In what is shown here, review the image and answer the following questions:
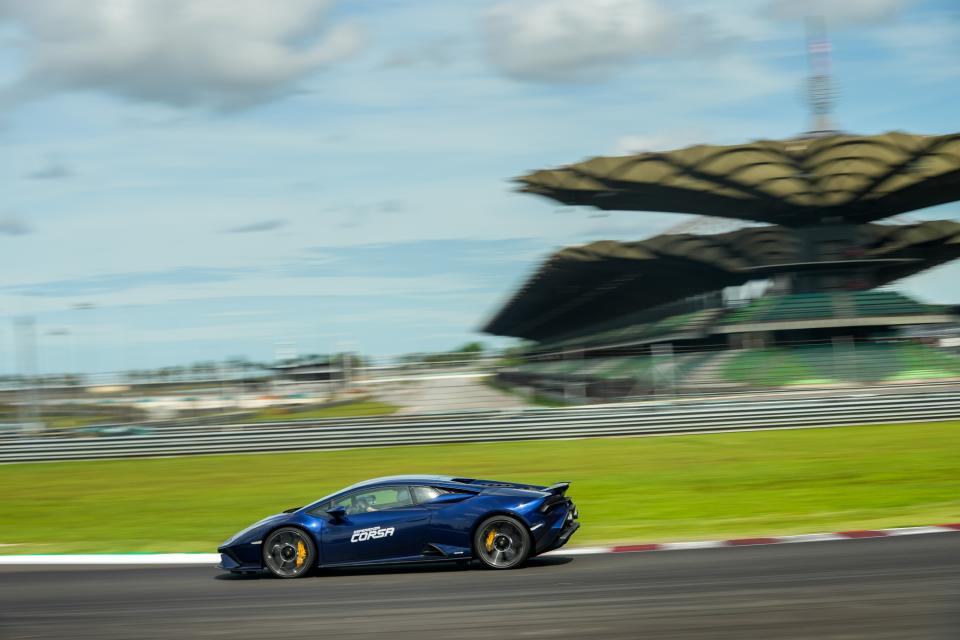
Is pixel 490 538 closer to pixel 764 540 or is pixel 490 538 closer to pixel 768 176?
pixel 764 540

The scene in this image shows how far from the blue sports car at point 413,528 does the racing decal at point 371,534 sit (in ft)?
0.03

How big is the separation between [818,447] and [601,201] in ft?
78.9

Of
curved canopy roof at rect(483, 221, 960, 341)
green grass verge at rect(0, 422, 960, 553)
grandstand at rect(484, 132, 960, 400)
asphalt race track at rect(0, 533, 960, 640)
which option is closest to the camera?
asphalt race track at rect(0, 533, 960, 640)

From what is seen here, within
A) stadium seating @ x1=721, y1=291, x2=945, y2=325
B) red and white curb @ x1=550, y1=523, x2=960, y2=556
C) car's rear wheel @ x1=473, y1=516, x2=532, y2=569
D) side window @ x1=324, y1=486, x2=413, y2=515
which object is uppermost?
stadium seating @ x1=721, y1=291, x2=945, y2=325

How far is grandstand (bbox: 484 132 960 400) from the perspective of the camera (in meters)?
41.4

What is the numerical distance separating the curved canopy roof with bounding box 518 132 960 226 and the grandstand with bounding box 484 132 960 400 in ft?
0.23

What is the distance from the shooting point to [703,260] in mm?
54844

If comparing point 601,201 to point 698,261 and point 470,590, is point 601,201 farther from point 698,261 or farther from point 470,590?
point 470,590

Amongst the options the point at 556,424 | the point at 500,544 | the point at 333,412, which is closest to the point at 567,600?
the point at 500,544

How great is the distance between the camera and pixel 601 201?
46.9m

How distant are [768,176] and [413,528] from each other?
35537 millimetres

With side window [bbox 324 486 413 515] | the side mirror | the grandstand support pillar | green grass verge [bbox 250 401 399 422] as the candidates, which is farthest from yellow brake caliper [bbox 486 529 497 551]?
the grandstand support pillar

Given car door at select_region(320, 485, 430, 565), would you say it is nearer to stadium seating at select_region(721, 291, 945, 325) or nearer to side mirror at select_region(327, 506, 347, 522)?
side mirror at select_region(327, 506, 347, 522)

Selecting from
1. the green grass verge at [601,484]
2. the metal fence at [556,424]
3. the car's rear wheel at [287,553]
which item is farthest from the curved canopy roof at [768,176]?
the car's rear wheel at [287,553]
